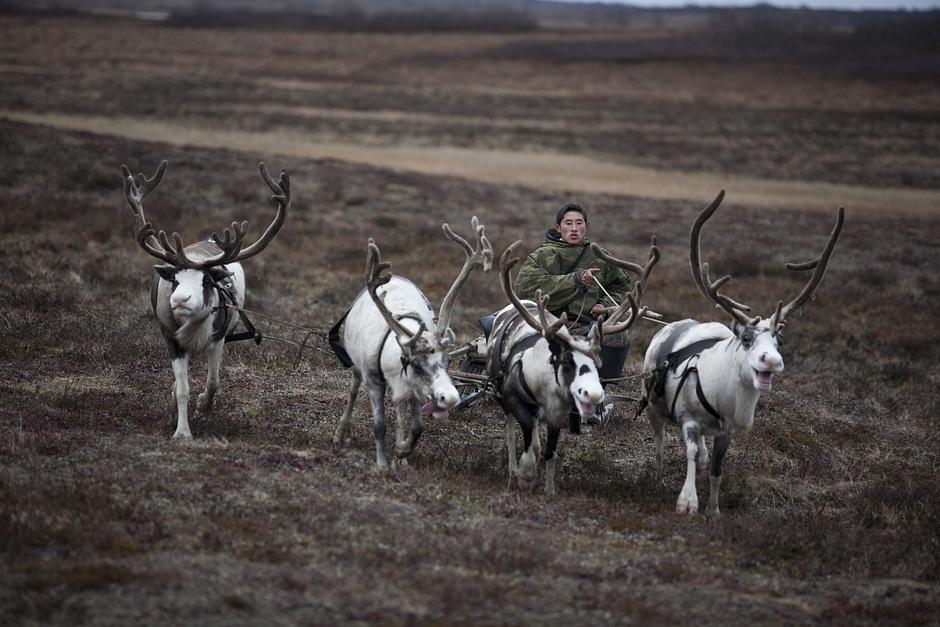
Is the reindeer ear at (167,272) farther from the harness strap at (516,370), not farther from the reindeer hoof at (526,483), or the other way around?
the reindeer hoof at (526,483)

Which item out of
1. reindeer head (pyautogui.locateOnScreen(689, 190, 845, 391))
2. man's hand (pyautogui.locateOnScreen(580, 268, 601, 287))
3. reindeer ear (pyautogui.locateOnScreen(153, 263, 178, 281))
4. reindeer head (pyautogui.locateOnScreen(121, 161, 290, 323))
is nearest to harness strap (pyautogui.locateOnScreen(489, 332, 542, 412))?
man's hand (pyautogui.locateOnScreen(580, 268, 601, 287))

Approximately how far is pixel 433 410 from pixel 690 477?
2.31 meters

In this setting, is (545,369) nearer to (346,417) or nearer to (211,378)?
(346,417)

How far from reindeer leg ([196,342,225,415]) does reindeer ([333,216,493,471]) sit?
4.71 ft

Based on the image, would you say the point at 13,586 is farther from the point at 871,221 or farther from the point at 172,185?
the point at 871,221

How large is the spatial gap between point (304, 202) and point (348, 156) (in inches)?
516

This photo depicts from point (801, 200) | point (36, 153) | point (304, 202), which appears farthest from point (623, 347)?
point (801, 200)

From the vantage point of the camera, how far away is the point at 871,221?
90.0 feet

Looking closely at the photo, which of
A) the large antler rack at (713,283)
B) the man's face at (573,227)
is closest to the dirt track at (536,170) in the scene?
the man's face at (573,227)

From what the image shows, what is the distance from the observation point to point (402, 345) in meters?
8.37

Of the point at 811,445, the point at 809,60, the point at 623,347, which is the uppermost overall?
the point at 809,60

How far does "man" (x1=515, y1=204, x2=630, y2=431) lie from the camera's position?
373 inches

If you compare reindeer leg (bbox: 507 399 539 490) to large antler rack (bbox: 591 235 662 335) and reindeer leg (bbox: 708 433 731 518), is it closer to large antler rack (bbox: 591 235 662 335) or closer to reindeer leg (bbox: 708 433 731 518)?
large antler rack (bbox: 591 235 662 335)

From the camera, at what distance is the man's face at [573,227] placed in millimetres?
9727
